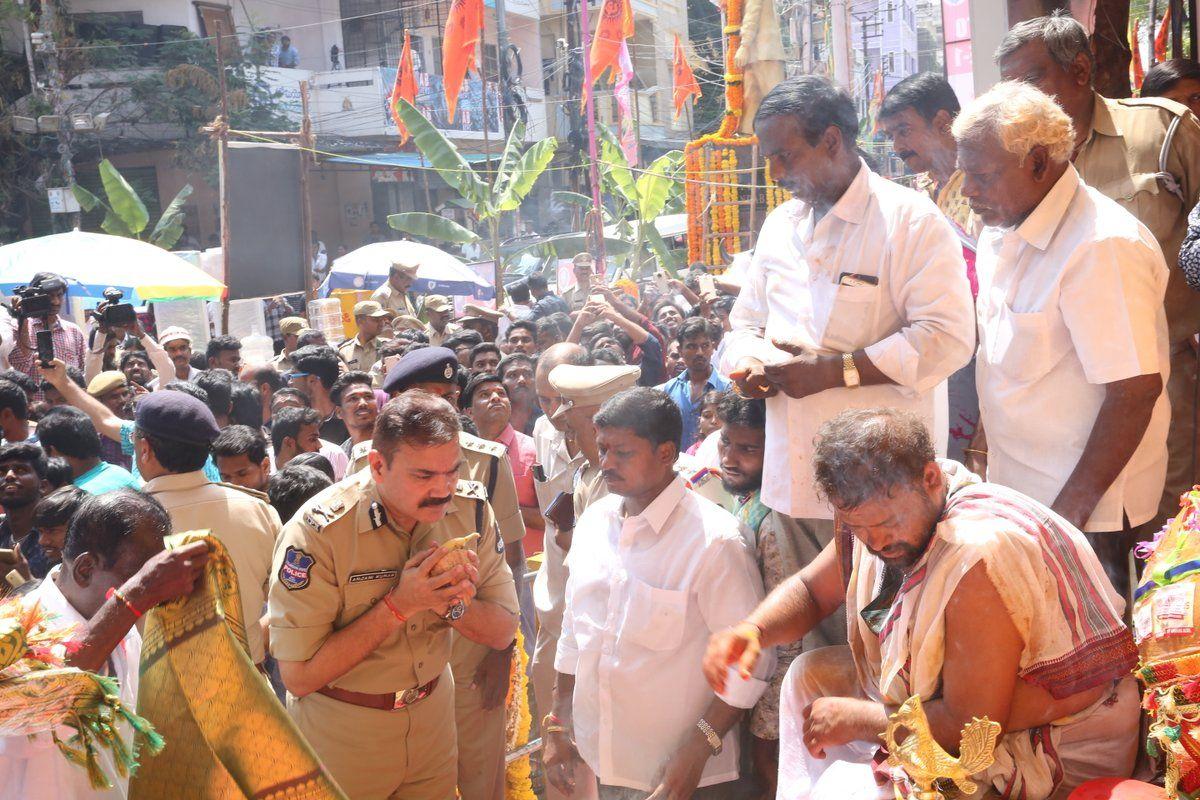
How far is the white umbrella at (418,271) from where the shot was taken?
17.3 m

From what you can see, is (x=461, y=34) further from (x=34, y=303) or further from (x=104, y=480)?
(x=104, y=480)

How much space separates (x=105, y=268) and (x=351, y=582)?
963 cm

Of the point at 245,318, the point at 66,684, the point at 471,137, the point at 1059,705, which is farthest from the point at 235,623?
the point at 471,137

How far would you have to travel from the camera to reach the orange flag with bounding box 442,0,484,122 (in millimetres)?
18156

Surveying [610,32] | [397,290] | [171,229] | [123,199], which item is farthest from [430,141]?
[171,229]

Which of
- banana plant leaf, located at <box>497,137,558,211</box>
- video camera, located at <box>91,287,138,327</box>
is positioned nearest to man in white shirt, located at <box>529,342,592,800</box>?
video camera, located at <box>91,287,138,327</box>

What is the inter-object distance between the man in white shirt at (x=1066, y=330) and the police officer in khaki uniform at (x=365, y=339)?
281 inches

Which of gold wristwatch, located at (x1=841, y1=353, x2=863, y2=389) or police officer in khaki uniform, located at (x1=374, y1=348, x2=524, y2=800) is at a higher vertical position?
gold wristwatch, located at (x1=841, y1=353, x2=863, y2=389)

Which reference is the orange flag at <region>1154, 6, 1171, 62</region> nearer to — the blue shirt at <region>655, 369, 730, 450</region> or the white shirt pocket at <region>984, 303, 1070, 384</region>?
the blue shirt at <region>655, 369, 730, 450</region>

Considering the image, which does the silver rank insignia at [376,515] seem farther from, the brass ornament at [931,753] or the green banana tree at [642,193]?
the green banana tree at [642,193]

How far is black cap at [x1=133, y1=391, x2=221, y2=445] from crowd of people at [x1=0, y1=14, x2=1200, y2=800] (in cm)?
1

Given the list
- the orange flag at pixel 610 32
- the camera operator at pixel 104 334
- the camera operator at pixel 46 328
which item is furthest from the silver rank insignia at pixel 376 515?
the orange flag at pixel 610 32

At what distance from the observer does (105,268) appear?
38.1 ft

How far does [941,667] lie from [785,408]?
47.6 inches
